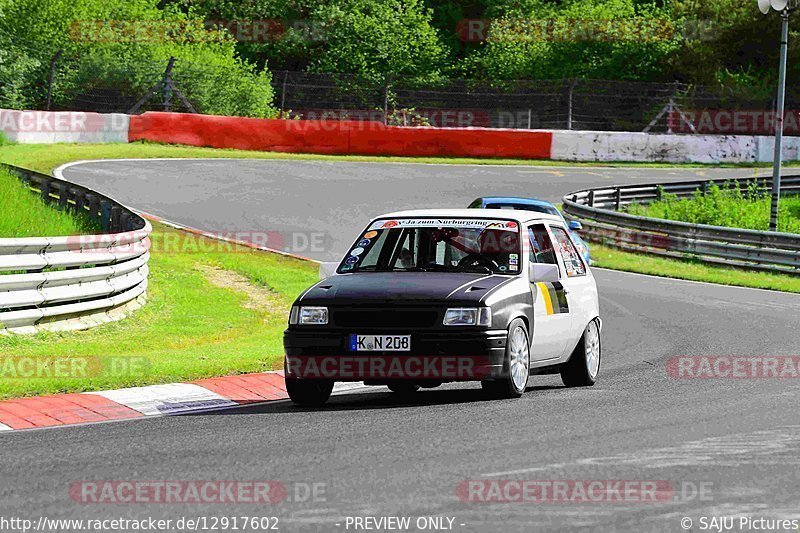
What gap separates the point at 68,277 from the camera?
14727 mm

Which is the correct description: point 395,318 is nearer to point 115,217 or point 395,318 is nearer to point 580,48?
point 115,217

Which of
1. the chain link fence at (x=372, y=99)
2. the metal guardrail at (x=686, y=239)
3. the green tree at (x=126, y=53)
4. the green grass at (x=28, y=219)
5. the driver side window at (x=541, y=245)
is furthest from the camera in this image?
the green tree at (x=126, y=53)

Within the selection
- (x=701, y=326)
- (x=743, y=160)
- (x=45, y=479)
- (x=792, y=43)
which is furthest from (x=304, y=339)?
(x=792, y=43)

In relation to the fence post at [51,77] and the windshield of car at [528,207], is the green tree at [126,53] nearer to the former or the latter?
the fence post at [51,77]

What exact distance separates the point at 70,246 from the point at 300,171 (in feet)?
74.0

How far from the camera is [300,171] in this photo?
37.4 meters

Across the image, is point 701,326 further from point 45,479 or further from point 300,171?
point 300,171

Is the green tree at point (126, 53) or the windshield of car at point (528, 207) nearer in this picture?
the windshield of car at point (528, 207)

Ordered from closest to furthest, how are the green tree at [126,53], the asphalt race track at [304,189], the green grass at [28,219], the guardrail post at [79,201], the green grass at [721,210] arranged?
1. the green grass at [28,219]
2. the guardrail post at [79,201]
3. the asphalt race track at [304,189]
4. the green grass at [721,210]
5. the green tree at [126,53]

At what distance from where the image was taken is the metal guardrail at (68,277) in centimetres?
1385

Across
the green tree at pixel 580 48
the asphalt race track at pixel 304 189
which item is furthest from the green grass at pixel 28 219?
the green tree at pixel 580 48

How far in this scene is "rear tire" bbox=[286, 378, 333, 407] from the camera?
1066 centimetres

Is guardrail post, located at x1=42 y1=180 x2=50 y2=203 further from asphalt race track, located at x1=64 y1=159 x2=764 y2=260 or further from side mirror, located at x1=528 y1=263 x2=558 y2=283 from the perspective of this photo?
side mirror, located at x1=528 y1=263 x2=558 y2=283

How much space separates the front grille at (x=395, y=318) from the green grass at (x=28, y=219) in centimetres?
787
